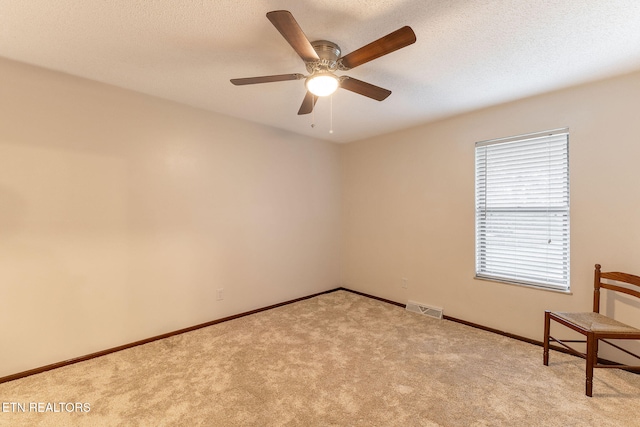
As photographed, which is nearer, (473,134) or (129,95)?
(129,95)

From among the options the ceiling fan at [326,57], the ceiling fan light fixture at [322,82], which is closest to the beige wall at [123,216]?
the ceiling fan at [326,57]

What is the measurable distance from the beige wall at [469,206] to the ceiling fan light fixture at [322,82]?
2035 millimetres

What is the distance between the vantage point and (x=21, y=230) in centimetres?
212

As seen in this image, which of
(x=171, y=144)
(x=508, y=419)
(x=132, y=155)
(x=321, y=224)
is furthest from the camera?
(x=321, y=224)

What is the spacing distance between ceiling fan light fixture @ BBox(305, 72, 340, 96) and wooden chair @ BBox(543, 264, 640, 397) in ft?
7.64

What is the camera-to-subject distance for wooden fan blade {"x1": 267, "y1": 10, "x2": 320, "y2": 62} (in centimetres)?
126

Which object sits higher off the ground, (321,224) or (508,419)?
(321,224)

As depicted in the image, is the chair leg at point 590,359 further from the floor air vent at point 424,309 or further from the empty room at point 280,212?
the floor air vent at point 424,309

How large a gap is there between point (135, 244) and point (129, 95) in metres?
1.37

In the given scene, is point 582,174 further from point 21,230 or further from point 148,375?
point 21,230

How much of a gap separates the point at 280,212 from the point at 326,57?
224 centimetres

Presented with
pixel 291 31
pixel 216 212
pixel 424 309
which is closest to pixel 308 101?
pixel 291 31

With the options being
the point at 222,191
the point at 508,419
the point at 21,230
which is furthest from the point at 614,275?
the point at 21,230

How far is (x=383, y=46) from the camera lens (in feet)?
4.92
